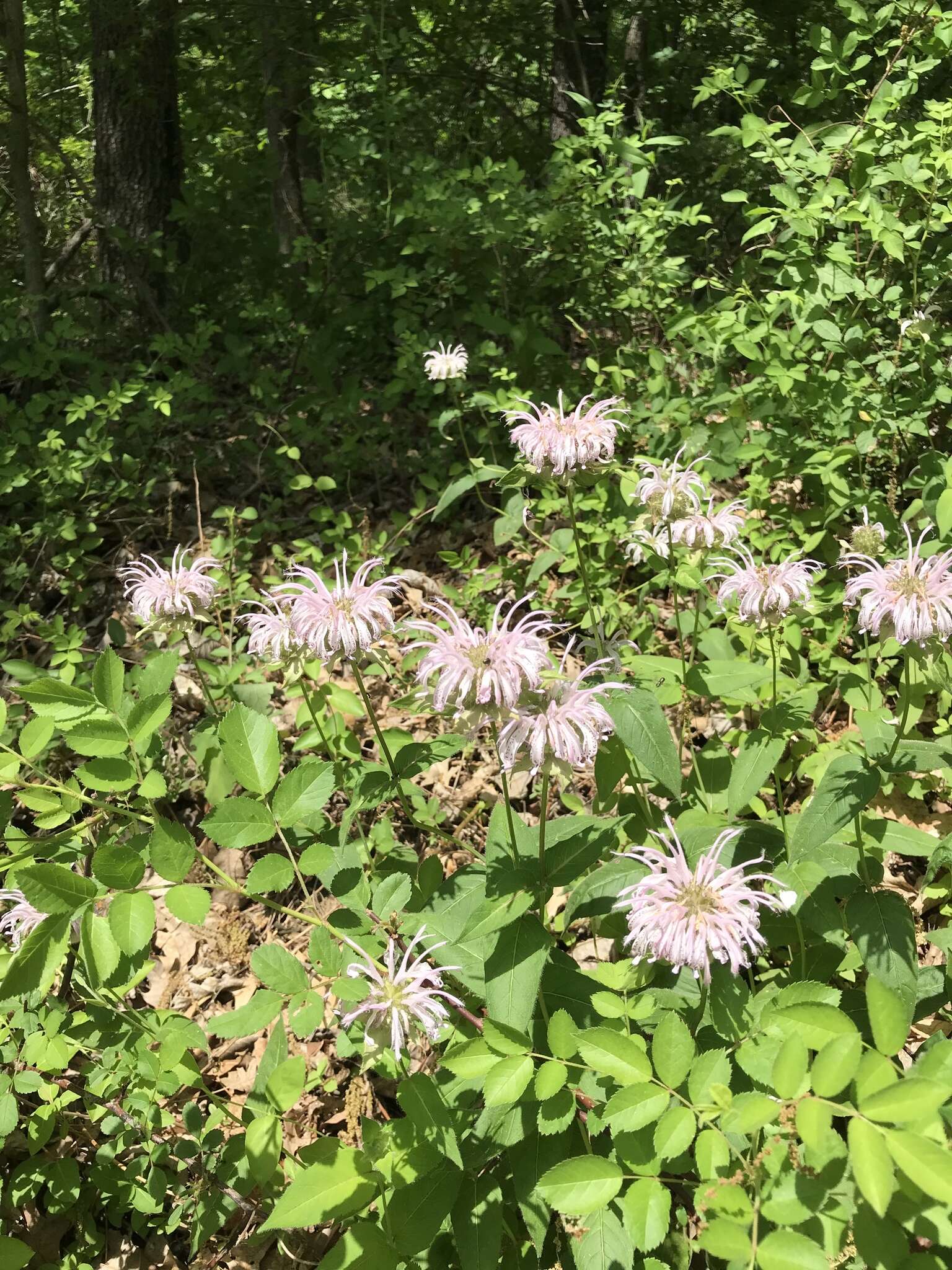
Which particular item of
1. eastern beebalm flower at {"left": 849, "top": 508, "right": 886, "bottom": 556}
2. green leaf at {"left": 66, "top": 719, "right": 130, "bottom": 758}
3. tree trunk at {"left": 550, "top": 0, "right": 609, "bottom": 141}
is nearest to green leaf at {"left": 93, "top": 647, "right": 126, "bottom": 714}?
green leaf at {"left": 66, "top": 719, "right": 130, "bottom": 758}

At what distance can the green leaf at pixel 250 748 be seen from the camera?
1.60 meters

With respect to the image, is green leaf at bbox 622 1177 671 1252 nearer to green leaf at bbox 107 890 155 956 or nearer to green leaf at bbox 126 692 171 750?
green leaf at bbox 107 890 155 956

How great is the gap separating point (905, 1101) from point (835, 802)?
70 centimetres

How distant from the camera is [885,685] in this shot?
2.96 m

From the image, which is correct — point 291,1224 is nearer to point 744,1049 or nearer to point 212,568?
point 744,1049

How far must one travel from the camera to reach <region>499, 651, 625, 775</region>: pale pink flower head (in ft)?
4.61

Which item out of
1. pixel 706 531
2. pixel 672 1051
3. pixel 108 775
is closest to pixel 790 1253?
pixel 672 1051

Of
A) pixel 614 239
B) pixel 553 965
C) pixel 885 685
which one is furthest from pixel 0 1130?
pixel 614 239

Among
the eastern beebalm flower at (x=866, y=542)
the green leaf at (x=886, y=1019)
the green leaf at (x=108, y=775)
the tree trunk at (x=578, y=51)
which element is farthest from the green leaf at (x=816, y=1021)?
the tree trunk at (x=578, y=51)

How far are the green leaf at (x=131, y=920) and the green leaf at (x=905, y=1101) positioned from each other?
3.41ft

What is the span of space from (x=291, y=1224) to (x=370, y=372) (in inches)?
175

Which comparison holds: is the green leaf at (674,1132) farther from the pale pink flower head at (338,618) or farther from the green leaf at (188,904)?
the pale pink flower head at (338,618)

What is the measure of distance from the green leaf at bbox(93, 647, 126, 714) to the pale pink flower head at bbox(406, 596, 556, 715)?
0.58m

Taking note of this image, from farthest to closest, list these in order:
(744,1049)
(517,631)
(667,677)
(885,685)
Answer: (885,685), (667,677), (517,631), (744,1049)
